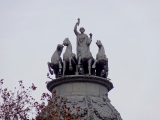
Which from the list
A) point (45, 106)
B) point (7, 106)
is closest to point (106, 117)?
point (45, 106)

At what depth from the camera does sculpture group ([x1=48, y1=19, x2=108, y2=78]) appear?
89.4ft

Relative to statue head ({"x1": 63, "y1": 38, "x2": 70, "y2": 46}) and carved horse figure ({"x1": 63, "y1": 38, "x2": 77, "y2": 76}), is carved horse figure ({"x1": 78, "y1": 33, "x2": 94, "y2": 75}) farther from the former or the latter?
statue head ({"x1": 63, "y1": 38, "x2": 70, "y2": 46})

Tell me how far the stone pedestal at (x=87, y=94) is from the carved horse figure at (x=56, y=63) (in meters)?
0.90

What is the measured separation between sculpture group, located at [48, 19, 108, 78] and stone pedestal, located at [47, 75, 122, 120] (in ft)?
1.82

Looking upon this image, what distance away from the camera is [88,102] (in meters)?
25.9

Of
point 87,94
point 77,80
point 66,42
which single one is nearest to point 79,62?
point 77,80

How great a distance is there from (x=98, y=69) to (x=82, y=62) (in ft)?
4.01

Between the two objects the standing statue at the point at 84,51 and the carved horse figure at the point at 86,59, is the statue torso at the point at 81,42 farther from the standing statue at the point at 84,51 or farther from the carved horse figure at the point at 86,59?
the carved horse figure at the point at 86,59

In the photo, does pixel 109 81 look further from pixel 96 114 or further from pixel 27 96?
pixel 27 96

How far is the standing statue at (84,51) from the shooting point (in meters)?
27.4

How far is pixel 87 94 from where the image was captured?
2653cm

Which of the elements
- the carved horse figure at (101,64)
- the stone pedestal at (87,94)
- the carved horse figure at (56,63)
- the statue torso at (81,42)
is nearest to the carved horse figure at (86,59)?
the statue torso at (81,42)

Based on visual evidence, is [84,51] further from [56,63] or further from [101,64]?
[56,63]

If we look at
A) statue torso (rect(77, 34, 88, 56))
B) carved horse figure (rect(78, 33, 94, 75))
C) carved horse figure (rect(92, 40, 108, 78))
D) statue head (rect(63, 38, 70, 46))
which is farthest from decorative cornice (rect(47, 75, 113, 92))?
statue head (rect(63, 38, 70, 46))
